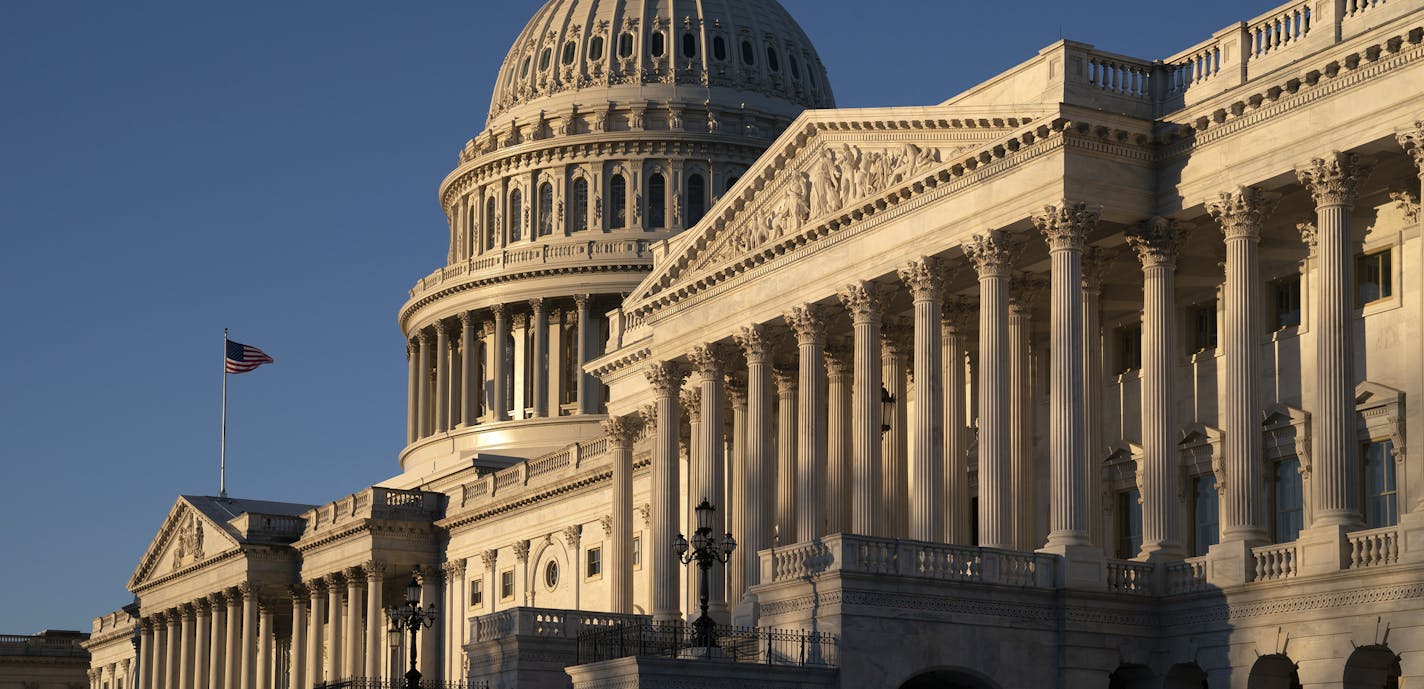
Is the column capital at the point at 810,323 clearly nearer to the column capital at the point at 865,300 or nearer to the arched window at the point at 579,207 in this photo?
the column capital at the point at 865,300

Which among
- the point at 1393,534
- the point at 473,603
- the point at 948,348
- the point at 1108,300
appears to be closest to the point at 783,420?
the point at 948,348

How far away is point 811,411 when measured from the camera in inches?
2347

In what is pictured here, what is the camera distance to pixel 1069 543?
1934 inches

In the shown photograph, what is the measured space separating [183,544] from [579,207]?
26317 mm

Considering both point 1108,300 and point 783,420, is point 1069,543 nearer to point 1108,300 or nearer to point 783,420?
point 1108,300

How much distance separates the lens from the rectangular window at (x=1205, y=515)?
174 ft

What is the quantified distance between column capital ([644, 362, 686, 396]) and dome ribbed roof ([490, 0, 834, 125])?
5421 centimetres

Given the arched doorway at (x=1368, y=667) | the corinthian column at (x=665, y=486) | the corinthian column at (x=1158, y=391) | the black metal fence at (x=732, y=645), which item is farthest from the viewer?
the corinthian column at (x=665, y=486)

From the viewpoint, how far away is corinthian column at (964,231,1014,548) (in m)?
51.5

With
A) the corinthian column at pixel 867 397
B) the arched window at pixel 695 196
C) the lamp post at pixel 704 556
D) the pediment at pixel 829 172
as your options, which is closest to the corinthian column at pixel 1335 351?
the pediment at pixel 829 172

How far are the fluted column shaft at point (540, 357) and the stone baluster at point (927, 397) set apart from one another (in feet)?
208

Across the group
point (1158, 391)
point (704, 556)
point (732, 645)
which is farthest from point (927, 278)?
point (704, 556)

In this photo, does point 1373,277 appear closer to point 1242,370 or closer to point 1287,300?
point 1287,300

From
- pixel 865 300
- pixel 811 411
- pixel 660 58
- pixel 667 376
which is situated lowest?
pixel 811 411
